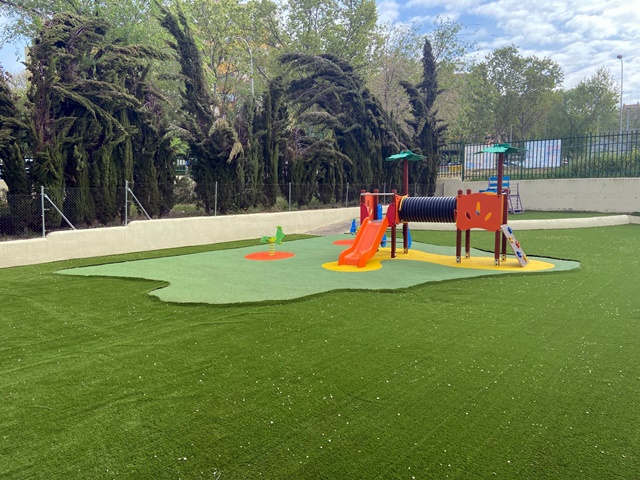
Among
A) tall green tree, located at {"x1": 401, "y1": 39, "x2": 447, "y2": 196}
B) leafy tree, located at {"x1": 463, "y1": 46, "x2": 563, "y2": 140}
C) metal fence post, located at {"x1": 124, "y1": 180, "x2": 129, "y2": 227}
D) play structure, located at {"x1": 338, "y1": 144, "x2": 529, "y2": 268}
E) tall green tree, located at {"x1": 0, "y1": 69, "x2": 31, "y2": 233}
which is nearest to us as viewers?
play structure, located at {"x1": 338, "y1": 144, "x2": 529, "y2": 268}

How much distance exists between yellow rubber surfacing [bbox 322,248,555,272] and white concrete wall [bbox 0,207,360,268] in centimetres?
608

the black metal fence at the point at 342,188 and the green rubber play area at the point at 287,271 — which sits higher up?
the black metal fence at the point at 342,188

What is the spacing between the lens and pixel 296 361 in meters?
4.30

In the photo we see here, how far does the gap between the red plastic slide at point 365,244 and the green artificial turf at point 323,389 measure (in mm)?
3299

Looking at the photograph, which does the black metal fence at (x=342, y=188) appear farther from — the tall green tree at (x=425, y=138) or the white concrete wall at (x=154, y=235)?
the tall green tree at (x=425, y=138)

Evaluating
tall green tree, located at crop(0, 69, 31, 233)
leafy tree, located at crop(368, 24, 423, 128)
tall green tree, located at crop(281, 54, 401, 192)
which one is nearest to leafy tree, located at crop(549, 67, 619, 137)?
leafy tree, located at crop(368, 24, 423, 128)

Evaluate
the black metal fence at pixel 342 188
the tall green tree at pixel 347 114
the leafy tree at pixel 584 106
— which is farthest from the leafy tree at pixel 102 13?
the leafy tree at pixel 584 106

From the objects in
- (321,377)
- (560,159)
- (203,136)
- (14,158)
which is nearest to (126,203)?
(14,158)

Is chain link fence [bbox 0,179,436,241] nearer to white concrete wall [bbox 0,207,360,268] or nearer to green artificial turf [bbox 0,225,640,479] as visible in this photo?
white concrete wall [bbox 0,207,360,268]

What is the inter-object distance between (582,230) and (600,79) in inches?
1876

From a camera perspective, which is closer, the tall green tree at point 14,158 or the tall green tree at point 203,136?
the tall green tree at point 14,158

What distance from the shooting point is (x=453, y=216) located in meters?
10.9

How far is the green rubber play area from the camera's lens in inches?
292

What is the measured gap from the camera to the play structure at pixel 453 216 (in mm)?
10047
